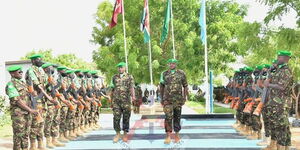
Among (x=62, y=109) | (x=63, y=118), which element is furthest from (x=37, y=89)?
(x=63, y=118)

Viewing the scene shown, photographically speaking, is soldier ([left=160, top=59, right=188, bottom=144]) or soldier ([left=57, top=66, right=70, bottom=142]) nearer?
soldier ([left=160, top=59, right=188, bottom=144])

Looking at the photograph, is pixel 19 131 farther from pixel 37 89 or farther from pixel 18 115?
pixel 37 89

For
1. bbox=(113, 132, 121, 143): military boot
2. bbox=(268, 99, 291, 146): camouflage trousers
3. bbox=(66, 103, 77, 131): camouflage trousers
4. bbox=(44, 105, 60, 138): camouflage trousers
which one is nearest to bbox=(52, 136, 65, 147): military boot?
bbox=(44, 105, 60, 138): camouflage trousers

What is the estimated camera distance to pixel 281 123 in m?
8.29

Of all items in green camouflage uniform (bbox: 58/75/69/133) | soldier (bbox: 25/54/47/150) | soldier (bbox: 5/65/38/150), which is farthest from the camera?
green camouflage uniform (bbox: 58/75/69/133)

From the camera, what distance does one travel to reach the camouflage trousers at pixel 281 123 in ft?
27.1

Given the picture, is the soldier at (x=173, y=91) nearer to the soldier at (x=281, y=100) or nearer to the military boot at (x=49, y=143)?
the soldier at (x=281, y=100)

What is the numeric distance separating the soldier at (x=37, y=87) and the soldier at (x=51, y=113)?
29 centimetres

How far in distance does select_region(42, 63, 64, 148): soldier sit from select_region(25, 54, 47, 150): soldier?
0.29 m

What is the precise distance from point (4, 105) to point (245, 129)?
9.77 meters

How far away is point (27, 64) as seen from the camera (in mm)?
18891

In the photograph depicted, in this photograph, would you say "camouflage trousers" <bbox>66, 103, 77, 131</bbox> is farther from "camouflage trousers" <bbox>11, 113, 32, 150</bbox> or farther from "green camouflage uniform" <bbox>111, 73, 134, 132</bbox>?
"camouflage trousers" <bbox>11, 113, 32, 150</bbox>

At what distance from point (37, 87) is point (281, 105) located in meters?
5.05

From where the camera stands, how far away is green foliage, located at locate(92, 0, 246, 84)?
32.3m
